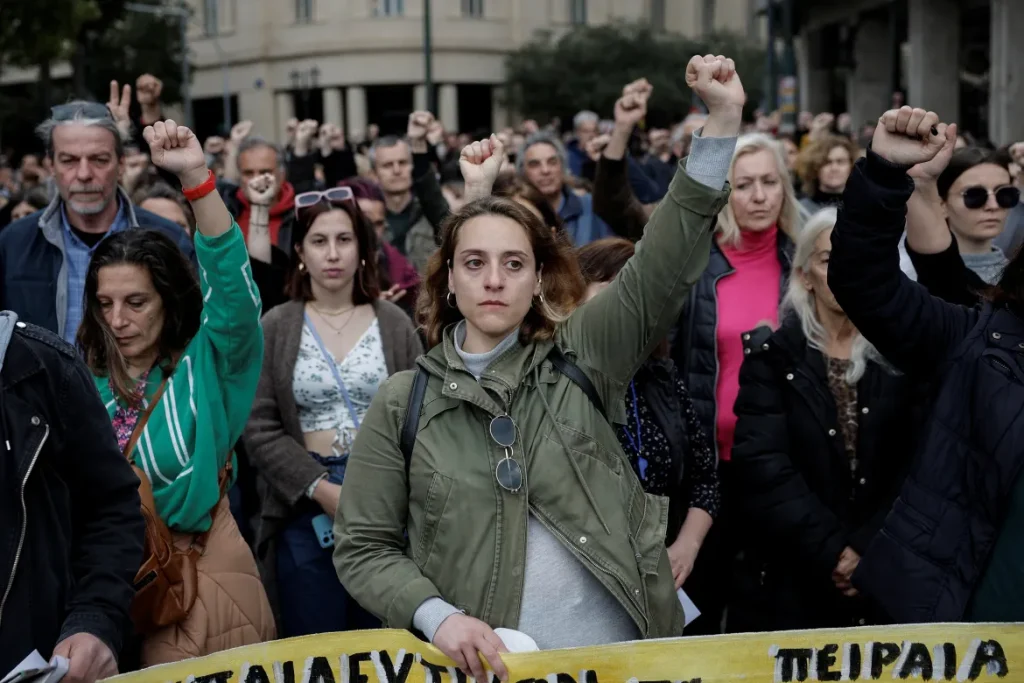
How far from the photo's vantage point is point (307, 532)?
4.74 metres

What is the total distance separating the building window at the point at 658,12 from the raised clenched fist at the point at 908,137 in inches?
2544

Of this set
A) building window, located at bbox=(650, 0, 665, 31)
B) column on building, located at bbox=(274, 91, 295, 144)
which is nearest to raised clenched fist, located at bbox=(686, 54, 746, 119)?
column on building, located at bbox=(274, 91, 295, 144)

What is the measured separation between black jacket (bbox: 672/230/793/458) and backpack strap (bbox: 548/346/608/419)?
2.03 meters

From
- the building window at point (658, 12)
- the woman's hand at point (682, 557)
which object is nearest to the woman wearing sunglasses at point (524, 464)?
the woman's hand at point (682, 557)

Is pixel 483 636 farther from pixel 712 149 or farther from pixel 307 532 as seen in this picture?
pixel 307 532

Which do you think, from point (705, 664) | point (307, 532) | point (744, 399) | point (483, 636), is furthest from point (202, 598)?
point (744, 399)

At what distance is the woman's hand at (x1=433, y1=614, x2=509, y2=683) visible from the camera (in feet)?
9.00

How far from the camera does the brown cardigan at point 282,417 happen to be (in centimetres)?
466

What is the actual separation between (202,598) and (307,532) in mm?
1008

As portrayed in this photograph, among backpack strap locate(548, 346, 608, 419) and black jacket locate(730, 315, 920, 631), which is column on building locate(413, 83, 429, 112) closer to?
black jacket locate(730, 315, 920, 631)

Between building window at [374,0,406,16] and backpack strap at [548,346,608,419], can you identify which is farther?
building window at [374,0,406,16]

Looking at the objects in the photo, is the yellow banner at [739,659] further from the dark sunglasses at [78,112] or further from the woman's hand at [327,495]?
the dark sunglasses at [78,112]

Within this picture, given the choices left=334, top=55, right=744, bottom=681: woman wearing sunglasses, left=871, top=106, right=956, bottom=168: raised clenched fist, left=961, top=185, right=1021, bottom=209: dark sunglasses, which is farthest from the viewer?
left=961, top=185, right=1021, bottom=209: dark sunglasses

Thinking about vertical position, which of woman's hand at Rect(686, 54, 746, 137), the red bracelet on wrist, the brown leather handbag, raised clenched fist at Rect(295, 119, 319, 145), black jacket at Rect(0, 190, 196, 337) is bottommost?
the brown leather handbag
